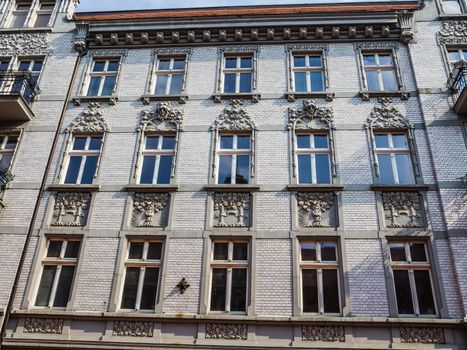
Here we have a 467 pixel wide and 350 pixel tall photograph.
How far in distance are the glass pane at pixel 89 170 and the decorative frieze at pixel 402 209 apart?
836cm

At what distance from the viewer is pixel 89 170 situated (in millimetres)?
12430

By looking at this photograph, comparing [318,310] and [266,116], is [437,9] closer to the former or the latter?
[266,116]

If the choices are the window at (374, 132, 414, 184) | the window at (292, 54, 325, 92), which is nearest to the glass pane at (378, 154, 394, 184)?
the window at (374, 132, 414, 184)

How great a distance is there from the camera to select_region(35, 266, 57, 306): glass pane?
1063 centimetres

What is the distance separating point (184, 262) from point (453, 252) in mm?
6693

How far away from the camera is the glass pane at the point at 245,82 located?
13.7 meters

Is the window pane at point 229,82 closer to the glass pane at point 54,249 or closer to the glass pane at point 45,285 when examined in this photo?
the glass pane at point 54,249

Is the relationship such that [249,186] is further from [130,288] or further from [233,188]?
[130,288]

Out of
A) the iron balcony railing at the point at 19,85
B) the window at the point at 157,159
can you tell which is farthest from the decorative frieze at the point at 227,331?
the iron balcony railing at the point at 19,85

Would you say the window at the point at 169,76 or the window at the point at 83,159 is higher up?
the window at the point at 169,76

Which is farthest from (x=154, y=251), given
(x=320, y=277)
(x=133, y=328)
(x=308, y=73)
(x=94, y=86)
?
(x=308, y=73)

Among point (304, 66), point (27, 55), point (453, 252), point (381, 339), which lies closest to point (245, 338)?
point (381, 339)

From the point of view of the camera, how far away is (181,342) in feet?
31.6

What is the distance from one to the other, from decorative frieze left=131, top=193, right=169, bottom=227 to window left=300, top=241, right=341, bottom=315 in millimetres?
3884
